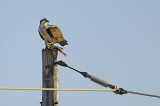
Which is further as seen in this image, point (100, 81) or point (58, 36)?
point (58, 36)

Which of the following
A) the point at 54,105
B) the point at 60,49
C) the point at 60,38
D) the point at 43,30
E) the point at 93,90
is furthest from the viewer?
the point at 43,30

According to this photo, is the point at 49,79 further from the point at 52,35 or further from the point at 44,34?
the point at 44,34

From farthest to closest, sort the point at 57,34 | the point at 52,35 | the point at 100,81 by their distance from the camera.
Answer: the point at 52,35 → the point at 57,34 → the point at 100,81

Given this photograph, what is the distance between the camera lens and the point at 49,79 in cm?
1173

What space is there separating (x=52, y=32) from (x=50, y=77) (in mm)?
2904

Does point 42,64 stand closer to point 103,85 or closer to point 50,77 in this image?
point 50,77

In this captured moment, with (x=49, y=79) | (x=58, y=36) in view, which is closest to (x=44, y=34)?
(x=58, y=36)

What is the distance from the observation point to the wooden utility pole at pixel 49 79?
1168cm

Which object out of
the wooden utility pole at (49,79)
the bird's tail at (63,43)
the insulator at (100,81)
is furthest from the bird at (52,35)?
the insulator at (100,81)

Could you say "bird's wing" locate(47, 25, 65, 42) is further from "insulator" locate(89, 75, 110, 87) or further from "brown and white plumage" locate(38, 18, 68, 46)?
"insulator" locate(89, 75, 110, 87)

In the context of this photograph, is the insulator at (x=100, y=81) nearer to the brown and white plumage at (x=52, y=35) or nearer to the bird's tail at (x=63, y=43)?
the brown and white plumage at (x=52, y=35)

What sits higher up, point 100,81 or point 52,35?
point 52,35

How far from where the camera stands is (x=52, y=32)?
568 inches

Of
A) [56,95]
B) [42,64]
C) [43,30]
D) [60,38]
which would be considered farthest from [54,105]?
[43,30]
